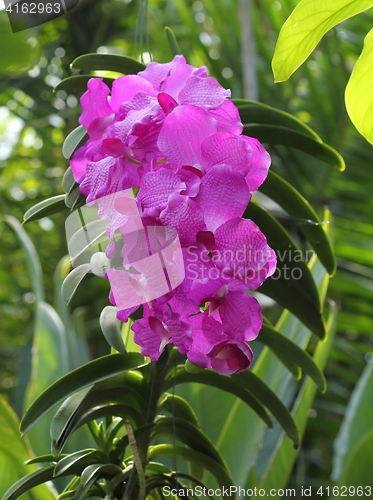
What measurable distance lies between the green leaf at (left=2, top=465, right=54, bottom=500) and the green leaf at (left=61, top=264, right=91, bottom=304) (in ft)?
0.36

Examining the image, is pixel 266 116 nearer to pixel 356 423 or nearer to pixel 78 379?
pixel 78 379

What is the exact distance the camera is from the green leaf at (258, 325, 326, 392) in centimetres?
39

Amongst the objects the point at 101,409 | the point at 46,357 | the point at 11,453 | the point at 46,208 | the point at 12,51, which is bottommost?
the point at 46,357

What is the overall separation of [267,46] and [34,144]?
0.68m

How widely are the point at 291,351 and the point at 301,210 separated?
3.8 inches

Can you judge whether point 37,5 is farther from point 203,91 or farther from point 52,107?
point 52,107

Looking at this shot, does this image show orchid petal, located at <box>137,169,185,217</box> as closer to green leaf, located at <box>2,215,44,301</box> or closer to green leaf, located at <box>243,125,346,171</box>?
green leaf, located at <box>243,125,346,171</box>

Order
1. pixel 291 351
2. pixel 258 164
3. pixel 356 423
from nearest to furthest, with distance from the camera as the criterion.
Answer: pixel 258 164 → pixel 291 351 → pixel 356 423

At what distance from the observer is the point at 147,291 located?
0.88 feet

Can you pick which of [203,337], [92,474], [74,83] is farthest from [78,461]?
[74,83]

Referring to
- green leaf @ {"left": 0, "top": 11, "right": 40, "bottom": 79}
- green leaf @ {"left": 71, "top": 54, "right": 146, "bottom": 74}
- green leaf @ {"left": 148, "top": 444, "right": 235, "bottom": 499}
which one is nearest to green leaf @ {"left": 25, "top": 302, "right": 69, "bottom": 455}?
green leaf @ {"left": 148, "top": 444, "right": 235, "bottom": 499}

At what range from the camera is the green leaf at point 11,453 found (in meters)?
0.48

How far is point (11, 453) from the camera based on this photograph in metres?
0.49

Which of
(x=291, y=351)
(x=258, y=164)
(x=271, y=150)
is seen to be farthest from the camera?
(x=271, y=150)
